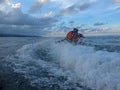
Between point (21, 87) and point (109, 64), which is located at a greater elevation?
point (109, 64)

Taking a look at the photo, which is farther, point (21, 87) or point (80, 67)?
point (80, 67)

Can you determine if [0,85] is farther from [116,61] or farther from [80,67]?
[116,61]

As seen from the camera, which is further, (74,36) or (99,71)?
(74,36)

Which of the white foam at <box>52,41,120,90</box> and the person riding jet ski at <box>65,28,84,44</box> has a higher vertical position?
the person riding jet ski at <box>65,28,84,44</box>

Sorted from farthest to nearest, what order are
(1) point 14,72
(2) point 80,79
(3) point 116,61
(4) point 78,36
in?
(4) point 78,36
(1) point 14,72
(3) point 116,61
(2) point 80,79

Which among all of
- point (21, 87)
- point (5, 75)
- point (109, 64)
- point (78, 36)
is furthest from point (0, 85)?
point (78, 36)

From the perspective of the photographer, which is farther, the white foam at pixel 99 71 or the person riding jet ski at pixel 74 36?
the person riding jet ski at pixel 74 36

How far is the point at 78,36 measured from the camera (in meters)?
22.2

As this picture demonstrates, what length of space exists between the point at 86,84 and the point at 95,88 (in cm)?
53

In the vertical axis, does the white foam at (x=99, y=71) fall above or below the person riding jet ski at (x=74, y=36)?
below

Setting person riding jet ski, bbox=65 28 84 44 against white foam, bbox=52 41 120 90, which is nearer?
Result: white foam, bbox=52 41 120 90

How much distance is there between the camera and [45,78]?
9672 mm

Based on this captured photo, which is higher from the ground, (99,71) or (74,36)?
(74,36)

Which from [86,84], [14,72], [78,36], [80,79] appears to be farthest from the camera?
[78,36]
